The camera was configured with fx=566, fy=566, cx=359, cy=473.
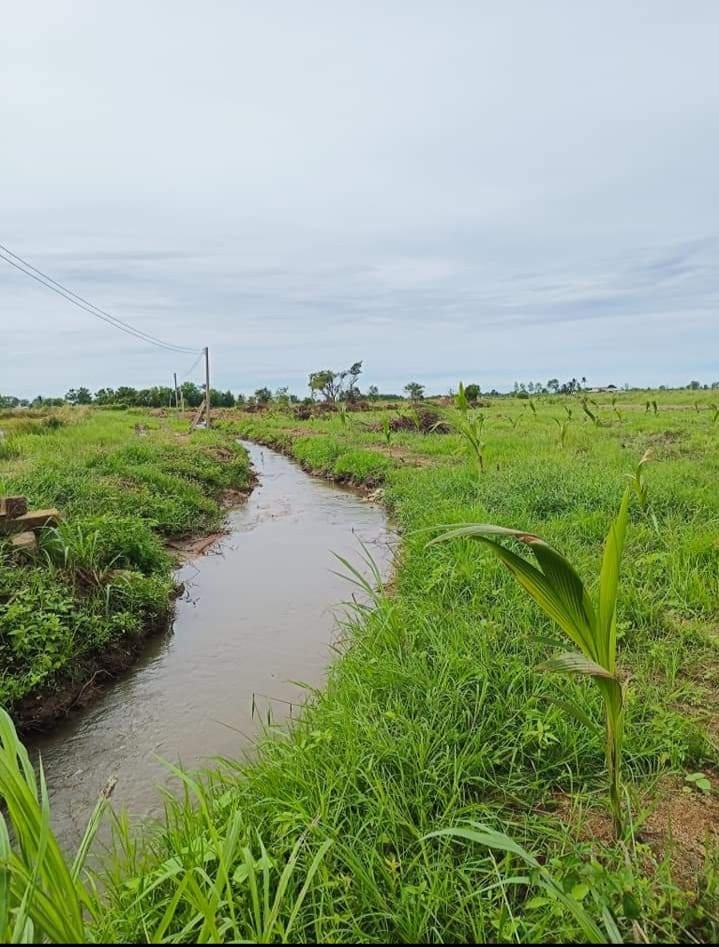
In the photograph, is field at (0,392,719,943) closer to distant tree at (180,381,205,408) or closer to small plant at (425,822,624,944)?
small plant at (425,822,624,944)

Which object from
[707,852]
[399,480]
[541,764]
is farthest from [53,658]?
[399,480]

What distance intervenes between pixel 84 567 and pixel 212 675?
152 cm

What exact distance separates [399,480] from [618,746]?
819 centimetres

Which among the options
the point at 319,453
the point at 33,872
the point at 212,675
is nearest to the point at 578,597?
the point at 33,872

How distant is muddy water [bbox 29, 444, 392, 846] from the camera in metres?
3.12

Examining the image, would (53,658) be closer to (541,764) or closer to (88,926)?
(88,926)

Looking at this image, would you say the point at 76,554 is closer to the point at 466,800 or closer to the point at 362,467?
the point at 466,800

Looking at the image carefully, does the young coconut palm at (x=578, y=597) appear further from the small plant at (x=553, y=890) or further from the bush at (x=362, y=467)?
the bush at (x=362, y=467)

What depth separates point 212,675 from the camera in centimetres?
414

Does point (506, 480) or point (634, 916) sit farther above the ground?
point (506, 480)

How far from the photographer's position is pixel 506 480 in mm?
7605

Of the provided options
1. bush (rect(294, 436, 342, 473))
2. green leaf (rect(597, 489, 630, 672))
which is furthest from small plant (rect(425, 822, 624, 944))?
bush (rect(294, 436, 342, 473))

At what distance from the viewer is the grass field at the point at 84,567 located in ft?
11.8

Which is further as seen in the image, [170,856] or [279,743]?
[279,743]
